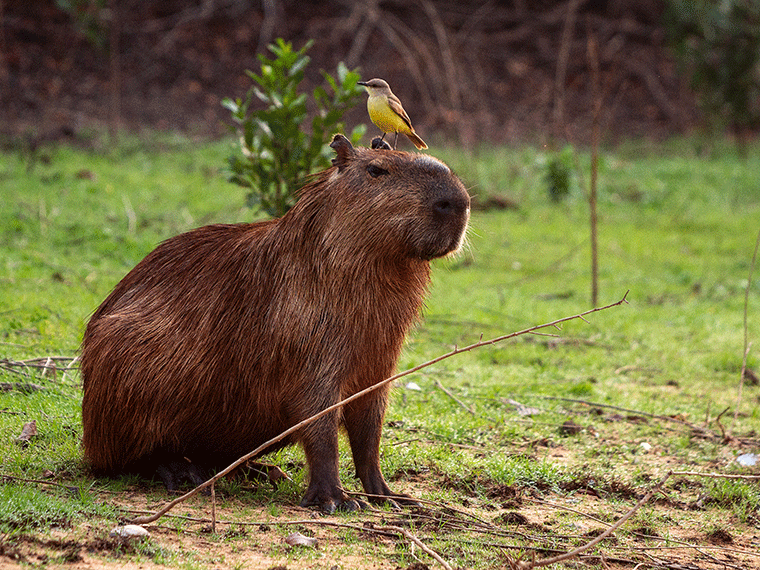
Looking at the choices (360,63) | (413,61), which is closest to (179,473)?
(413,61)

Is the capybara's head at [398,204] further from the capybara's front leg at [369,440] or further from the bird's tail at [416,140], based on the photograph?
the capybara's front leg at [369,440]

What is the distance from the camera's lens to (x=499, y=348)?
6.05 metres

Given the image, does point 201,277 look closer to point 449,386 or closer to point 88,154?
point 449,386

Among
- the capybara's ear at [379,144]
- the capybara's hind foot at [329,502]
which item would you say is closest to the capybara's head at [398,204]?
the capybara's ear at [379,144]

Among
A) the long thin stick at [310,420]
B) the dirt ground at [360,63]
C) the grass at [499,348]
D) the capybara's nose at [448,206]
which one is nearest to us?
the long thin stick at [310,420]

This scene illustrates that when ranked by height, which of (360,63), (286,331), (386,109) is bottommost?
(286,331)

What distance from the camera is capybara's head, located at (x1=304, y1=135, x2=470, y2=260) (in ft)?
9.53

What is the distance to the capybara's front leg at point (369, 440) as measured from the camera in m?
3.23

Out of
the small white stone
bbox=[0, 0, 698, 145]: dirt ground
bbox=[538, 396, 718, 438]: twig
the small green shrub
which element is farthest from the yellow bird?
bbox=[0, 0, 698, 145]: dirt ground

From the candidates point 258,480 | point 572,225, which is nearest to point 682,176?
point 572,225

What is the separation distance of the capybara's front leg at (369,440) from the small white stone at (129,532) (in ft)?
2.85

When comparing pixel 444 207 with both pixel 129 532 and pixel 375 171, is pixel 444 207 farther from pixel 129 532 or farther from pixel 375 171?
pixel 129 532

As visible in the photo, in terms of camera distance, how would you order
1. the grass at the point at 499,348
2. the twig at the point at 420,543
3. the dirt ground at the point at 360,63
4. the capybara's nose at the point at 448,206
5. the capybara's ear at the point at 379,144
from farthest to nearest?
the dirt ground at the point at 360,63 → the grass at the point at 499,348 → the capybara's ear at the point at 379,144 → the capybara's nose at the point at 448,206 → the twig at the point at 420,543

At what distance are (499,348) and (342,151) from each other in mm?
3263
